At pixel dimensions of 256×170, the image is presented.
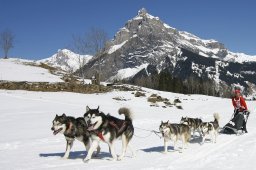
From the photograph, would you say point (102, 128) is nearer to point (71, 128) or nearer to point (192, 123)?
point (71, 128)

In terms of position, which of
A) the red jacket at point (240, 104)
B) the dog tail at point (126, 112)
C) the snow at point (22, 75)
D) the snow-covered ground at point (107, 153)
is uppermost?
the snow at point (22, 75)

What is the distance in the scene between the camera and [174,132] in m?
12.8

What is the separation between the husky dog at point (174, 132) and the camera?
1243 centimetres

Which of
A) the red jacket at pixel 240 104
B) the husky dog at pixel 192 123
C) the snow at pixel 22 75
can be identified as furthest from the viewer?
the snow at pixel 22 75

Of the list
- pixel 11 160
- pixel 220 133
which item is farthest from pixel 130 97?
pixel 11 160

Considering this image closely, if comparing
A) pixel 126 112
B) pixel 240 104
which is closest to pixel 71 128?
pixel 126 112

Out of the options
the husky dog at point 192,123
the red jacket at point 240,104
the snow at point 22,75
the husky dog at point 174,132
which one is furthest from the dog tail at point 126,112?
the snow at point 22,75

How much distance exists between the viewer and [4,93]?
35781 millimetres

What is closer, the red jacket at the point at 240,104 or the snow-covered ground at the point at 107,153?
the snow-covered ground at the point at 107,153

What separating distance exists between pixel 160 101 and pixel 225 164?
32112 mm

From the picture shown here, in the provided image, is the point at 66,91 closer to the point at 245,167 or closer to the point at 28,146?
the point at 28,146

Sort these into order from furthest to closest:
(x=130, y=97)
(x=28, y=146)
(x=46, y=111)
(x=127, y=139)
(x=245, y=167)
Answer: (x=130, y=97)
(x=46, y=111)
(x=28, y=146)
(x=127, y=139)
(x=245, y=167)

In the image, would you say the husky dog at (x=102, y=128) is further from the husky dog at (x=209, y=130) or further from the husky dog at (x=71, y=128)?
the husky dog at (x=209, y=130)

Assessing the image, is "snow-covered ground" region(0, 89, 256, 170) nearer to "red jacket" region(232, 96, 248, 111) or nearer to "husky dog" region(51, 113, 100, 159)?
"husky dog" region(51, 113, 100, 159)
